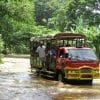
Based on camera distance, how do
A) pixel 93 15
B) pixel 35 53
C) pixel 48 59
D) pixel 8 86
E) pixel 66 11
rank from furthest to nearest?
pixel 66 11, pixel 93 15, pixel 35 53, pixel 48 59, pixel 8 86

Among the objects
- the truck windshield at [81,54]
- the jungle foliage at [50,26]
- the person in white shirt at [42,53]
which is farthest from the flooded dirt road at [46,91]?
the jungle foliage at [50,26]

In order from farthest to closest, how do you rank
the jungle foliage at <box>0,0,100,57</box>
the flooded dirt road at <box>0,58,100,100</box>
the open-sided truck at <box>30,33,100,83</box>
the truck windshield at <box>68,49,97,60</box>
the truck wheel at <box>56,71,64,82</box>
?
the jungle foliage at <box>0,0,100,57</box>
the truck wheel at <box>56,71,64,82</box>
the truck windshield at <box>68,49,97,60</box>
the open-sided truck at <box>30,33,100,83</box>
the flooded dirt road at <box>0,58,100,100</box>

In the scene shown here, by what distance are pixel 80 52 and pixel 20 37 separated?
157 feet

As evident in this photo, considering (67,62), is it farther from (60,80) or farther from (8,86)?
(8,86)

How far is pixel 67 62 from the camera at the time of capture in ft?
72.4

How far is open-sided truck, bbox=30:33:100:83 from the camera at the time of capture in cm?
2189

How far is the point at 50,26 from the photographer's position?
8481 cm

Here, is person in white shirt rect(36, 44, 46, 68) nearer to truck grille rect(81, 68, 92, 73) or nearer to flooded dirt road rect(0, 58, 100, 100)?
flooded dirt road rect(0, 58, 100, 100)

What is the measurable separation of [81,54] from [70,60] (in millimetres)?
832

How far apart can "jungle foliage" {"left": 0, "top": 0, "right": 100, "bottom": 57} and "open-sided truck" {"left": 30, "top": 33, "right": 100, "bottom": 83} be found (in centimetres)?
623

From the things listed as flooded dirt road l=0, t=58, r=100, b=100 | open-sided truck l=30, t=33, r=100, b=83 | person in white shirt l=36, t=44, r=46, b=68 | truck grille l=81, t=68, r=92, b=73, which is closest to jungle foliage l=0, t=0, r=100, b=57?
person in white shirt l=36, t=44, r=46, b=68

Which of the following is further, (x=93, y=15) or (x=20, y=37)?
(x=20, y=37)

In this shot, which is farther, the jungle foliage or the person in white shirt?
the jungle foliage

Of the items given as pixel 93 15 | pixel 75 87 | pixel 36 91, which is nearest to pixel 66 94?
pixel 36 91
